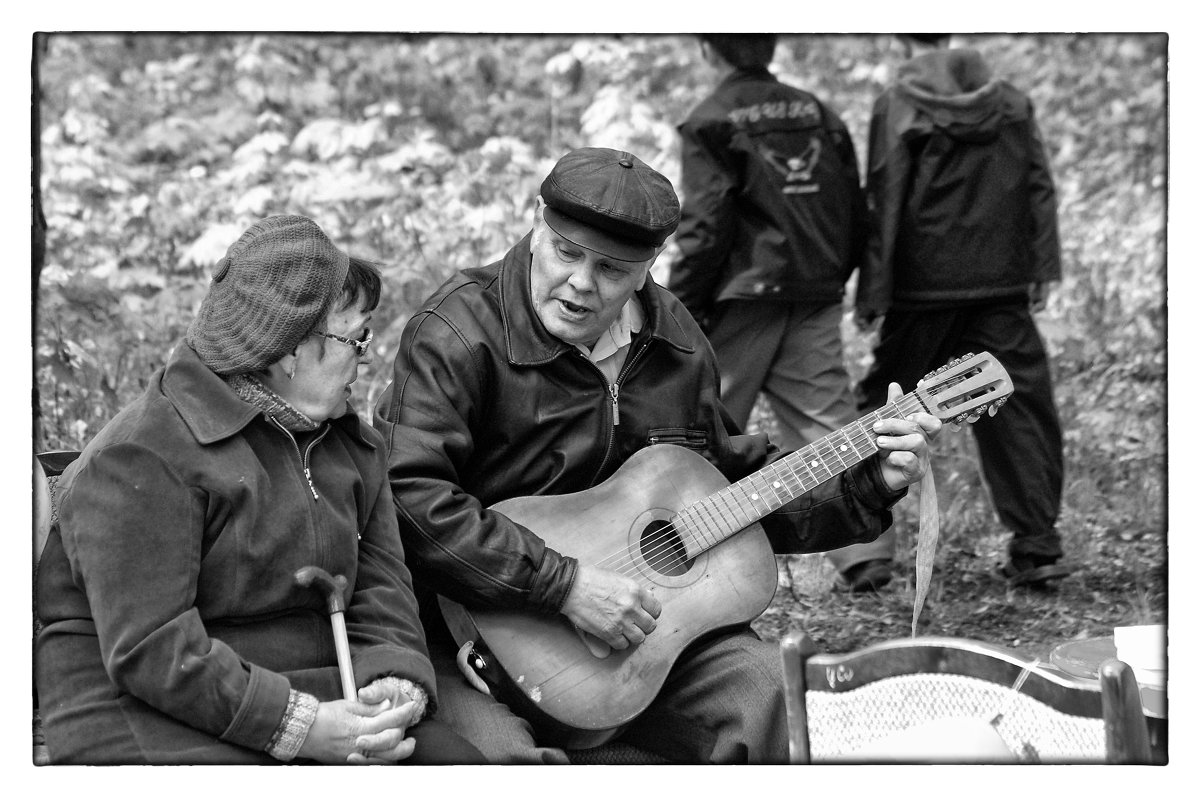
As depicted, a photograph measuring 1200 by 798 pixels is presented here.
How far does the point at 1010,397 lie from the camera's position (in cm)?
520

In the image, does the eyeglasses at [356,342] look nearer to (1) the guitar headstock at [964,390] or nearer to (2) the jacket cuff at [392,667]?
(2) the jacket cuff at [392,667]

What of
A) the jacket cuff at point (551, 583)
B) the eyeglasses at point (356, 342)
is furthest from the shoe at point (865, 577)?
the eyeglasses at point (356, 342)

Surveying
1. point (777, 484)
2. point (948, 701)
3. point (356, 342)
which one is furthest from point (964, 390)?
point (356, 342)

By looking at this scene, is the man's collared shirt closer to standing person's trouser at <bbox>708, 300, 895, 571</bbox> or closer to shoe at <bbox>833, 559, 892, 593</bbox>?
standing person's trouser at <bbox>708, 300, 895, 571</bbox>

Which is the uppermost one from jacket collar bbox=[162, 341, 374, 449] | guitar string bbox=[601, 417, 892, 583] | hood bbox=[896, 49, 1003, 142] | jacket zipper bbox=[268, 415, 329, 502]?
hood bbox=[896, 49, 1003, 142]

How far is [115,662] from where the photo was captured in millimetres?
2740

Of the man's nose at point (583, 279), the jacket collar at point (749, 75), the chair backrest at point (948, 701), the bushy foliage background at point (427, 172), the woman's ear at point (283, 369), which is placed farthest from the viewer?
the jacket collar at point (749, 75)

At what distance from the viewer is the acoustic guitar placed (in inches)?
132

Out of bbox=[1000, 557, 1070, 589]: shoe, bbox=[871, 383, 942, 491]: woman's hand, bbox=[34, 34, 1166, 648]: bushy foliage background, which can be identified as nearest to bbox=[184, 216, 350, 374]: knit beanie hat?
bbox=[871, 383, 942, 491]: woman's hand

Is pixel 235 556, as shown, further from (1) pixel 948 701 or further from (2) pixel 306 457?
(1) pixel 948 701

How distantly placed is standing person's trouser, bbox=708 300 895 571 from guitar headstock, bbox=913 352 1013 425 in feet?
4.97

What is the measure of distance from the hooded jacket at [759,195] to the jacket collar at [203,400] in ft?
7.88

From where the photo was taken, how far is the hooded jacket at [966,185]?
5004mm

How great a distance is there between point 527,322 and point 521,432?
27cm
